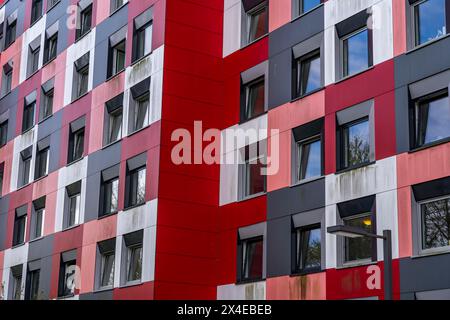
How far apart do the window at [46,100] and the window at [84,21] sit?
305cm

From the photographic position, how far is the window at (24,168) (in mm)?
39312

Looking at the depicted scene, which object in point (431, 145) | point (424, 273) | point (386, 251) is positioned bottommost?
point (424, 273)

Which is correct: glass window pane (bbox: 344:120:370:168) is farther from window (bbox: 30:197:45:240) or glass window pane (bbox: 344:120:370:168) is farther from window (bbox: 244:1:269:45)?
window (bbox: 30:197:45:240)

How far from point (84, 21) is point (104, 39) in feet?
12.1

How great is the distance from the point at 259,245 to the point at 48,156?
562 inches

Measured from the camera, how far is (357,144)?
23.7 meters

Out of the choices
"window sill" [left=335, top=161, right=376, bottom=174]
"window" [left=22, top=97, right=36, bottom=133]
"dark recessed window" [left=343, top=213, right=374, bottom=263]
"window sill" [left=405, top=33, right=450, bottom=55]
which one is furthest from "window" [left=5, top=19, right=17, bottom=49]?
"window sill" [left=405, top=33, right=450, bottom=55]

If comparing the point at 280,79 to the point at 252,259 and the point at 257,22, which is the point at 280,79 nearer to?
the point at 257,22

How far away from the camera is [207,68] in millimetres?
30062

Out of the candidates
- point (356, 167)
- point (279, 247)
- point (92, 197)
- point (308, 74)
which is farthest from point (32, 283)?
point (356, 167)

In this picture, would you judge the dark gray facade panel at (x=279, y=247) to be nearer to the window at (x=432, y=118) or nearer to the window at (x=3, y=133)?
the window at (x=432, y=118)

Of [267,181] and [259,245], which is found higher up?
[267,181]

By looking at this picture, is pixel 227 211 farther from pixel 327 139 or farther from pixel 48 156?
pixel 48 156
